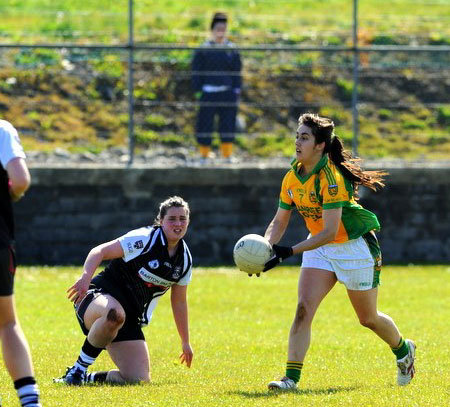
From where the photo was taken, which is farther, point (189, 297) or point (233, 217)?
point (233, 217)

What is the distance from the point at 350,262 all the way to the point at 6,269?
9.55 feet

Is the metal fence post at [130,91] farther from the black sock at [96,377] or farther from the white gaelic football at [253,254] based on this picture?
the white gaelic football at [253,254]

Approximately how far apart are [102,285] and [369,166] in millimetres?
8515

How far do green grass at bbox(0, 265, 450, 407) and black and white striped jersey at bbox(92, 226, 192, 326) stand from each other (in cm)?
62

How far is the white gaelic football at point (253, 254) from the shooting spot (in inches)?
293

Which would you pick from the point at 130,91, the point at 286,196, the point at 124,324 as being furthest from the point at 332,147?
the point at 130,91

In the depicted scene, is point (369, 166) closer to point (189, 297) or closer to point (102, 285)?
point (189, 297)

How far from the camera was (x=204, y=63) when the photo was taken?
16406 mm

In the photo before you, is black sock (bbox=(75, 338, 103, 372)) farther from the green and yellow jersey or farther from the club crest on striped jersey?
A: the green and yellow jersey

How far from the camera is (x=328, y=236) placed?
7680 millimetres

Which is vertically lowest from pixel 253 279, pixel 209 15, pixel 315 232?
pixel 253 279

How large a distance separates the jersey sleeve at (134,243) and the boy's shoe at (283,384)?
140 centimetres

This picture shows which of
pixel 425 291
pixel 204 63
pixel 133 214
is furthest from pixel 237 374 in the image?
pixel 204 63

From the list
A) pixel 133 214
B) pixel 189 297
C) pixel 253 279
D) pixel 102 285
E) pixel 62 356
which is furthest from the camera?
pixel 133 214
